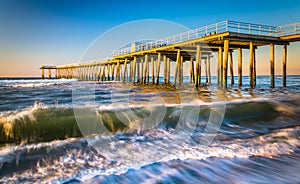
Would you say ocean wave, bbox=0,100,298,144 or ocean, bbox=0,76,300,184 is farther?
ocean wave, bbox=0,100,298,144

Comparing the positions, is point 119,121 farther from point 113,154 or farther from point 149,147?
point 113,154

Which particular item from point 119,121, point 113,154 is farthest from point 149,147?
point 119,121

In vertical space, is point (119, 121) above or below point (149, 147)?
above

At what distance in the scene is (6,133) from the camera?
5.89 metres

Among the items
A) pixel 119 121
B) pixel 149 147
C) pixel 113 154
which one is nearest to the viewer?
pixel 113 154

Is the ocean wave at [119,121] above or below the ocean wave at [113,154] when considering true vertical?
above

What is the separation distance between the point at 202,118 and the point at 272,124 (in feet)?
7.29

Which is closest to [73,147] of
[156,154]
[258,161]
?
[156,154]

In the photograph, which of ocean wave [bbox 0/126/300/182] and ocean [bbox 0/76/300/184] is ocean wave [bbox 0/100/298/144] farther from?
ocean wave [bbox 0/126/300/182]

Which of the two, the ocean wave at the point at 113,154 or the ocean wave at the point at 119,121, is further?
the ocean wave at the point at 119,121

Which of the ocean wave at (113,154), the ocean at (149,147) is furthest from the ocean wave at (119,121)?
the ocean wave at (113,154)

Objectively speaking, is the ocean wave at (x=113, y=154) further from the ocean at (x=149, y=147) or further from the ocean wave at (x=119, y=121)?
the ocean wave at (x=119, y=121)

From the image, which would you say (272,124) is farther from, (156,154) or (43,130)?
(43,130)

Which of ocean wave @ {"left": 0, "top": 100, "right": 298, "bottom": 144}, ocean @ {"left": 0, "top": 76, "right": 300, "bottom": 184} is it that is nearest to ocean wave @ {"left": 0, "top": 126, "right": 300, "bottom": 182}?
ocean @ {"left": 0, "top": 76, "right": 300, "bottom": 184}
